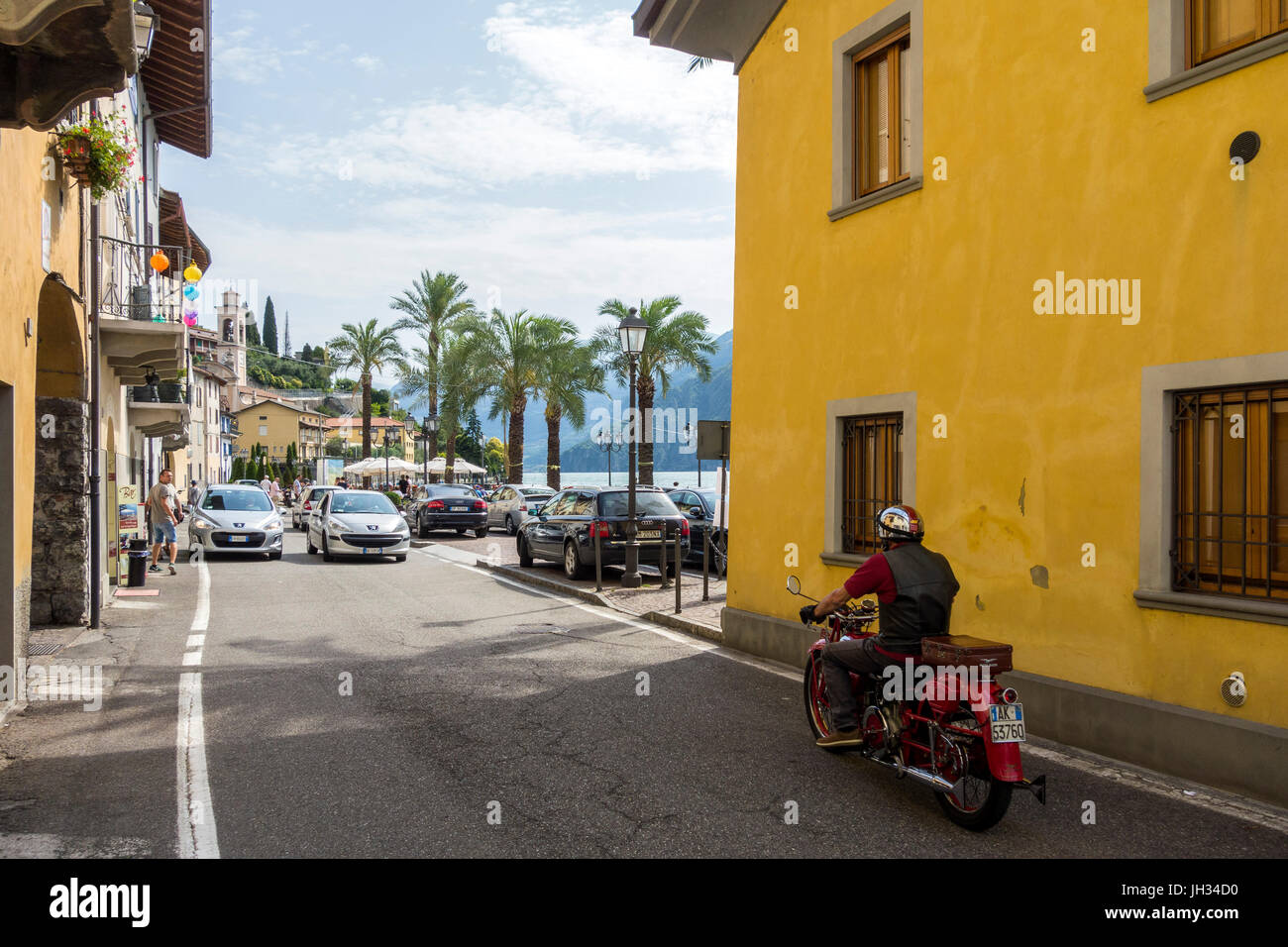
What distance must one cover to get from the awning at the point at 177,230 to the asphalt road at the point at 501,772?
1092 inches

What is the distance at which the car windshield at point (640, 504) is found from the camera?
1720cm

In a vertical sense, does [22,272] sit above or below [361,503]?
above

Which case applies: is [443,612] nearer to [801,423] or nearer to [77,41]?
[801,423]

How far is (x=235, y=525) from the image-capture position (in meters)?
21.2

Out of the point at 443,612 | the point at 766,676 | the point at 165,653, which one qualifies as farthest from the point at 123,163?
the point at 766,676

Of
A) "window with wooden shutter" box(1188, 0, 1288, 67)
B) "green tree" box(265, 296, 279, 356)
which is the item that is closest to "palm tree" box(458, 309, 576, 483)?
"window with wooden shutter" box(1188, 0, 1288, 67)

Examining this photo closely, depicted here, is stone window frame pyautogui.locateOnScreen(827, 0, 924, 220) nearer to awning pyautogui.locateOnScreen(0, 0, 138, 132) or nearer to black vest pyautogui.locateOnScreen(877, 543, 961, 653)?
black vest pyautogui.locateOnScreen(877, 543, 961, 653)

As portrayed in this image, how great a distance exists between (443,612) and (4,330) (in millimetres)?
6661

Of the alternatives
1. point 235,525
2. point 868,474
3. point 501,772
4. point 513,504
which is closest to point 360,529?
point 235,525

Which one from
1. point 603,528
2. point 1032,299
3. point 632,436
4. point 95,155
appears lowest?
point 603,528

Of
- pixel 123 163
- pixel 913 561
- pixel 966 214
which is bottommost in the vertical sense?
pixel 913 561

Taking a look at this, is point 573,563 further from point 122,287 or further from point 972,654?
point 972,654

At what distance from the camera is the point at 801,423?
10.1 m

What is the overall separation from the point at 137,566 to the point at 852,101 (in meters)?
13.0
